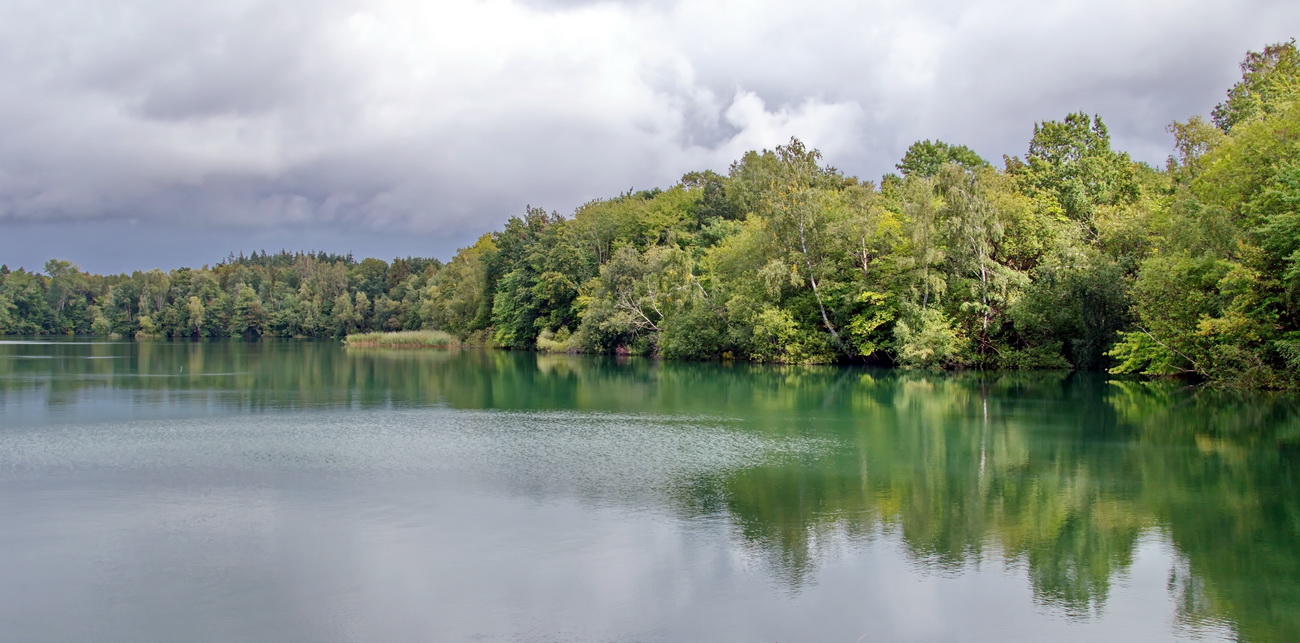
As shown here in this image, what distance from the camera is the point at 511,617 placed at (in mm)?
9703

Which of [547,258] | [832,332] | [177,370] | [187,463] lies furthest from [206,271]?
[187,463]

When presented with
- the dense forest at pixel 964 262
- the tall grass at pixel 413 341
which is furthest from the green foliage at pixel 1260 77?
the tall grass at pixel 413 341

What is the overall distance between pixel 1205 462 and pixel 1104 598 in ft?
34.9

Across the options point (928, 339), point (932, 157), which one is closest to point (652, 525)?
point (928, 339)

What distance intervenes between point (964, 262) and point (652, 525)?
128 ft

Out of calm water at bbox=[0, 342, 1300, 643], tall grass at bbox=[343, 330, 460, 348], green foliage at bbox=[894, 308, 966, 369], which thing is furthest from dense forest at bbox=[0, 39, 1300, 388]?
calm water at bbox=[0, 342, 1300, 643]

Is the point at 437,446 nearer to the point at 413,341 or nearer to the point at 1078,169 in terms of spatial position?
the point at 1078,169

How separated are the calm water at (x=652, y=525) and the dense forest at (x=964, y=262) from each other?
7201 mm

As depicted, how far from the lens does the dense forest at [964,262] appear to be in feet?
104

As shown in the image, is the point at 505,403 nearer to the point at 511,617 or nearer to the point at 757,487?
the point at 757,487

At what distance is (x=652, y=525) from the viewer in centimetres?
1352

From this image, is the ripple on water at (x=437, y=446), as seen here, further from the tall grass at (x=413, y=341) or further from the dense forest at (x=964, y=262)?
the tall grass at (x=413, y=341)

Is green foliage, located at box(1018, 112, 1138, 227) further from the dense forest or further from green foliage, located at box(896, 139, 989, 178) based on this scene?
green foliage, located at box(896, 139, 989, 178)

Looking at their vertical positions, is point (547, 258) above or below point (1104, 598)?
above
